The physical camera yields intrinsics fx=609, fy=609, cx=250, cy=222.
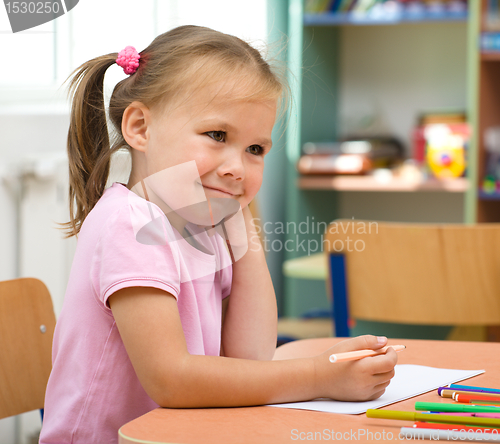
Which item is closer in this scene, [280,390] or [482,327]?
[280,390]

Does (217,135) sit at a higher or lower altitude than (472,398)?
higher

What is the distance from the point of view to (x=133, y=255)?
1.92ft

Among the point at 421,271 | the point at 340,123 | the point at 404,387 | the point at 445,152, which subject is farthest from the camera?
the point at 340,123

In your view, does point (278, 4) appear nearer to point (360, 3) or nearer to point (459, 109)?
point (360, 3)

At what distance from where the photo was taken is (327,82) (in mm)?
2916

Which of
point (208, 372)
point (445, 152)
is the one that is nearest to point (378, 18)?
point (445, 152)

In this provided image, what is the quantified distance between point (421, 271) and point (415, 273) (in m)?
0.01

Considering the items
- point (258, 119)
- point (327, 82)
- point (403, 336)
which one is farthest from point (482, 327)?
point (327, 82)

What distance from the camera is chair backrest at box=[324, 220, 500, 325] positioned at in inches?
47.5

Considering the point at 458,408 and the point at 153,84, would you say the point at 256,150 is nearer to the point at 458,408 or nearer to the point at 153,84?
the point at 153,84

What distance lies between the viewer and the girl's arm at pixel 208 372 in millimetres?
547

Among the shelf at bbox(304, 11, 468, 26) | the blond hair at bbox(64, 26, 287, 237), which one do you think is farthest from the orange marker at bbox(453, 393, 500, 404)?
the shelf at bbox(304, 11, 468, 26)

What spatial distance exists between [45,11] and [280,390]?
1384 millimetres

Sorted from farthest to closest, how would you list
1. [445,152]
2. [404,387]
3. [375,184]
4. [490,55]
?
1. [375,184]
2. [445,152]
3. [490,55]
4. [404,387]
